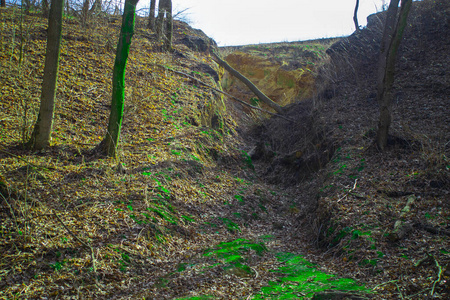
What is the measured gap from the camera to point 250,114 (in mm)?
17734

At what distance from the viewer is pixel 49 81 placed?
7.06 m

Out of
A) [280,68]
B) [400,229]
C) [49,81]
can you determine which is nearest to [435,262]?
[400,229]

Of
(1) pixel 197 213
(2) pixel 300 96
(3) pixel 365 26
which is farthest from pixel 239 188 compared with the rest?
(3) pixel 365 26

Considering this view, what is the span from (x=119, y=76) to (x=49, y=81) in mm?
1564

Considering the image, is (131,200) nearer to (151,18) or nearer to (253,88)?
(151,18)

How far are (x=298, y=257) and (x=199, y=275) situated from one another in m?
2.20

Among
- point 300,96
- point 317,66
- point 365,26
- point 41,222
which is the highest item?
point 365,26

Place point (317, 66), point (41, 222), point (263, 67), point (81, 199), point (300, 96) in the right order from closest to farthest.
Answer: point (41, 222) → point (81, 199) → point (317, 66) → point (300, 96) → point (263, 67)

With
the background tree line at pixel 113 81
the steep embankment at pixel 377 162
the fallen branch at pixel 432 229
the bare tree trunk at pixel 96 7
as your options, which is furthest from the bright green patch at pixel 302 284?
the bare tree trunk at pixel 96 7

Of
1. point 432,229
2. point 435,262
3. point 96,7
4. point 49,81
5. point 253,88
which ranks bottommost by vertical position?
point 435,262

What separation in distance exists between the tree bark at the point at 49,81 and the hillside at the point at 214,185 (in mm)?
257

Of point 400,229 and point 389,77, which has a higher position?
point 389,77

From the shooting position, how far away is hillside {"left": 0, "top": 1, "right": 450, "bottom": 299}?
4.66 m

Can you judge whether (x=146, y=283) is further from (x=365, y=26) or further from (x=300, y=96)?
(x=365, y=26)
